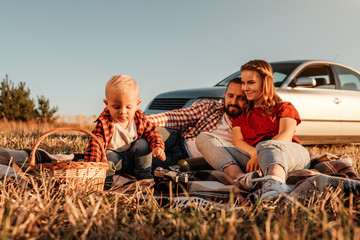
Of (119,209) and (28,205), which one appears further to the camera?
(119,209)

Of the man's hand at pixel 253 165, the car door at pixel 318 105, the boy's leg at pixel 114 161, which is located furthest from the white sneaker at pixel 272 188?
the car door at pixel 318 105

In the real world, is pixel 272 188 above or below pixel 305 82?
below

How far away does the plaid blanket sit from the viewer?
6.91ft

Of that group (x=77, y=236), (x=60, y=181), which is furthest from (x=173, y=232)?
(x=60, y=181)

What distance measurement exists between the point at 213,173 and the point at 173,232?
4.84 ft

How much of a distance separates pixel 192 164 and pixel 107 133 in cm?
94

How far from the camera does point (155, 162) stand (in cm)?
367

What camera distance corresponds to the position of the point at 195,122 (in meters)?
4.13

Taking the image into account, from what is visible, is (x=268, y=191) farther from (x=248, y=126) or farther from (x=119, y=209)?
(x=248, y=126)

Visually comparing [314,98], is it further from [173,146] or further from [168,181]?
[168,181]

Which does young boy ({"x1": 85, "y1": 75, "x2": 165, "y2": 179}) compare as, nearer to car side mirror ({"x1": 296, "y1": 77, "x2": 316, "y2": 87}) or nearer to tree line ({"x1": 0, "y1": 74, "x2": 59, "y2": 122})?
car side mirror ({"x1": 296, "y1": 77, "x2": 316, "y2": 87})

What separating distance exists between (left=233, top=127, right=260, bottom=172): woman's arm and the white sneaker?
0.64 meters

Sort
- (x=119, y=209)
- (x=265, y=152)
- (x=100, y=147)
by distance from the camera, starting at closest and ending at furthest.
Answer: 1. (x=119, y=209)
2. (x=265, y=152)
3. (x=100, y=147)


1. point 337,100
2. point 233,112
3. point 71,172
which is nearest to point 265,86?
point 233,112
